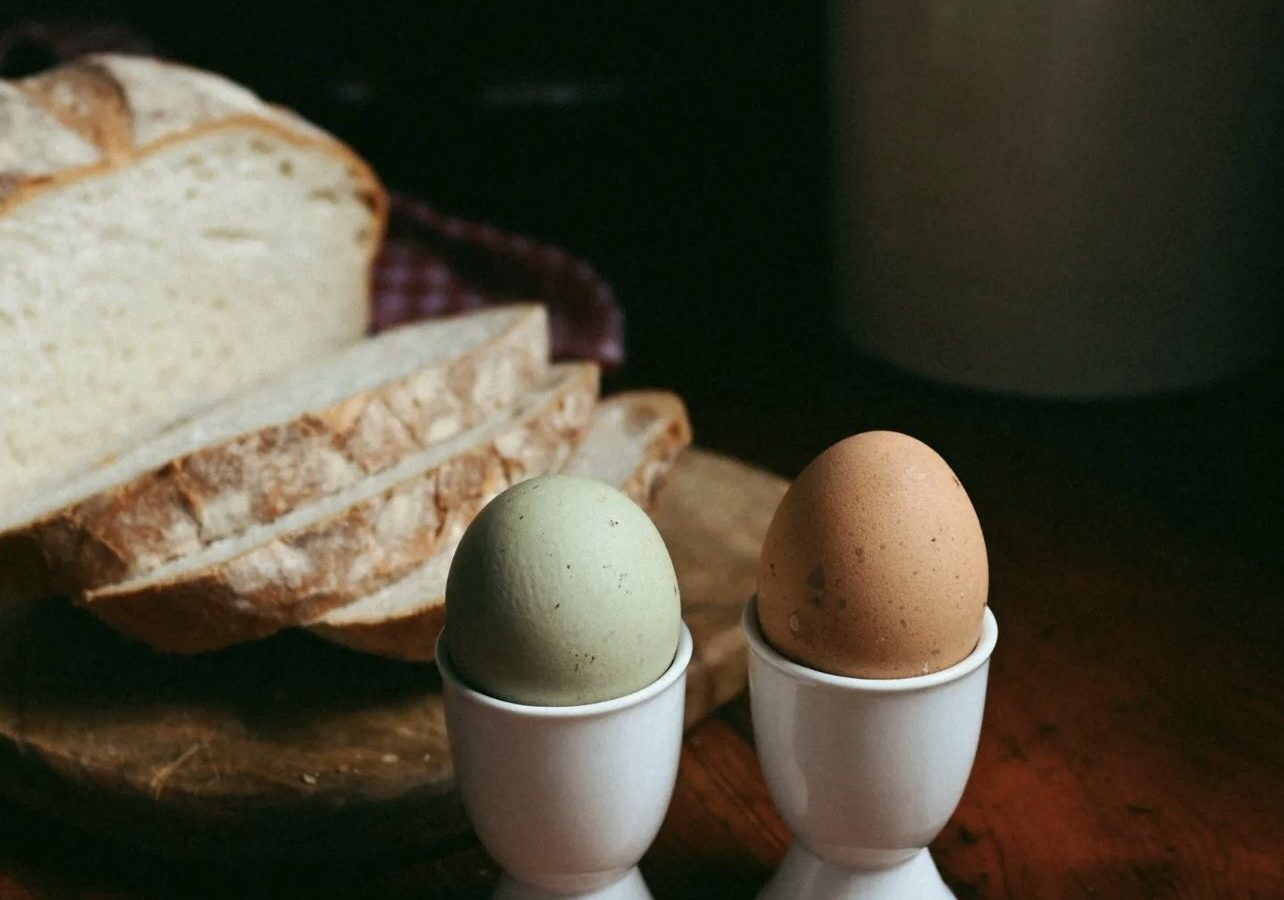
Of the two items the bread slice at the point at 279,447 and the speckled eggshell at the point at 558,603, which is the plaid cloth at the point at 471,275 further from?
the speckled eggshell at the point at 558,603

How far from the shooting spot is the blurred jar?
1.46 m

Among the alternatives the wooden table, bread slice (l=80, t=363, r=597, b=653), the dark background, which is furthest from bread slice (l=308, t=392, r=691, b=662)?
the dark background

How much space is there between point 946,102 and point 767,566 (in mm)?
918

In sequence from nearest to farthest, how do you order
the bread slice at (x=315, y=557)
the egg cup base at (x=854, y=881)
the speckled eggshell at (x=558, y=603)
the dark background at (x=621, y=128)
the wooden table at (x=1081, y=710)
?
1. the speckled eggshell at (x=558, y=603)
2. the egg cup base at (x=854, y=881)
3. the wooden table at (x=1081, y=710)
4. the bread slice at (x=315, y=557)
5. the dark background at (x=621, y=128)

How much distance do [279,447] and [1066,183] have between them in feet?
2.97

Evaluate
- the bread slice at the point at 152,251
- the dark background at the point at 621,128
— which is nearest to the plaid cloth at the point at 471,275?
the dark background at the point at 621,128

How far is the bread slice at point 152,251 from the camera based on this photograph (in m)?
1.37

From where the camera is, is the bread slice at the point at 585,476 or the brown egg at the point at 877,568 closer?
the brown egg at the point at 877,568

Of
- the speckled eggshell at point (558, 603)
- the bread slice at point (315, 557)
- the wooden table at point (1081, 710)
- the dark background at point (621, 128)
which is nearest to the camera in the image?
the speckled eggshell at point (558, 603)

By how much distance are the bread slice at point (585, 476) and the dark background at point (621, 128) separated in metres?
0.39

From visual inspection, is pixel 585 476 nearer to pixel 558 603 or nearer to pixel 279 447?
pixel 279 447

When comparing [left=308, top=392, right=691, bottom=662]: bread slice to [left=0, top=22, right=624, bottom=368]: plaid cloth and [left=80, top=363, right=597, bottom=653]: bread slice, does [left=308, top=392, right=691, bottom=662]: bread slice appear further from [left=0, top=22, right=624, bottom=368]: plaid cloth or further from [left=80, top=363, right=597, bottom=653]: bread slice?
[left=0, top=22, right=624, bottom=368]: plaid cloth

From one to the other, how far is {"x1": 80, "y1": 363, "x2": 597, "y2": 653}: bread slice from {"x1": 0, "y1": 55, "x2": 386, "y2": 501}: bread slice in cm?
36

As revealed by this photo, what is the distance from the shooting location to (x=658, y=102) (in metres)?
1.98
